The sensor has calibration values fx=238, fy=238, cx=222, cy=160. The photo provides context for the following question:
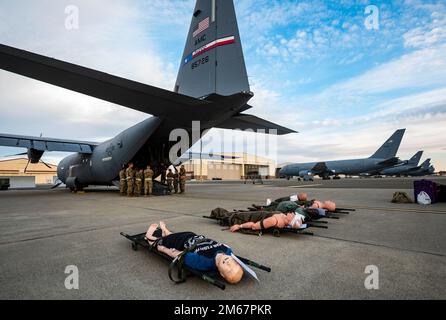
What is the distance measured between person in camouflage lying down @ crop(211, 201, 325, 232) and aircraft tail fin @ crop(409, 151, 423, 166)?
59.3 m

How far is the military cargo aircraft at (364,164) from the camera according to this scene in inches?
1465

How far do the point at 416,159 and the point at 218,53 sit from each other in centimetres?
5967

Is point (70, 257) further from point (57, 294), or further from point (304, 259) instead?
point (304, 259)

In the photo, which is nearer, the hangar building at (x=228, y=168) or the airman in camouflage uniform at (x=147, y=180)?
the airman in camouflage uniform at (x=147, y=180)

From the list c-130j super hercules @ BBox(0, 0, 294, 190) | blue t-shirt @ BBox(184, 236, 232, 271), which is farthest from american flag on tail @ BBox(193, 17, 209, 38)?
blue t-shirt @ BBox(184, 236, 232, 271)

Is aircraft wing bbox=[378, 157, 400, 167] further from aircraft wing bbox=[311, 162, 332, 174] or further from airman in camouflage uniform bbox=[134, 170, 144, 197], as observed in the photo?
airman in camouflage uniform bbox=[134, 170, 144, 197]

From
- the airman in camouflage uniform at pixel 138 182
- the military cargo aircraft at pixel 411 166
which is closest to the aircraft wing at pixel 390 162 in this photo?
the military cargo aircraft at pixel 411 166

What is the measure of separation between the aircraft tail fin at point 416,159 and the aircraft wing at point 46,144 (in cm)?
6001

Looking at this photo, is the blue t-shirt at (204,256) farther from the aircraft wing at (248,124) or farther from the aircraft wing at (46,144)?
the aircraft wing at (46,144)

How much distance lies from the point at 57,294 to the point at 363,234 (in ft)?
14.2

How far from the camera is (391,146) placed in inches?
1496

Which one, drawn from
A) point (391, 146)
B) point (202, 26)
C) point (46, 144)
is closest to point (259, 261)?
point (202, 26)

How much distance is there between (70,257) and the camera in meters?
3.04

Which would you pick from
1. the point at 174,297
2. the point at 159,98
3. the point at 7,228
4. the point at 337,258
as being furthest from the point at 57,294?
the point at 159,98
